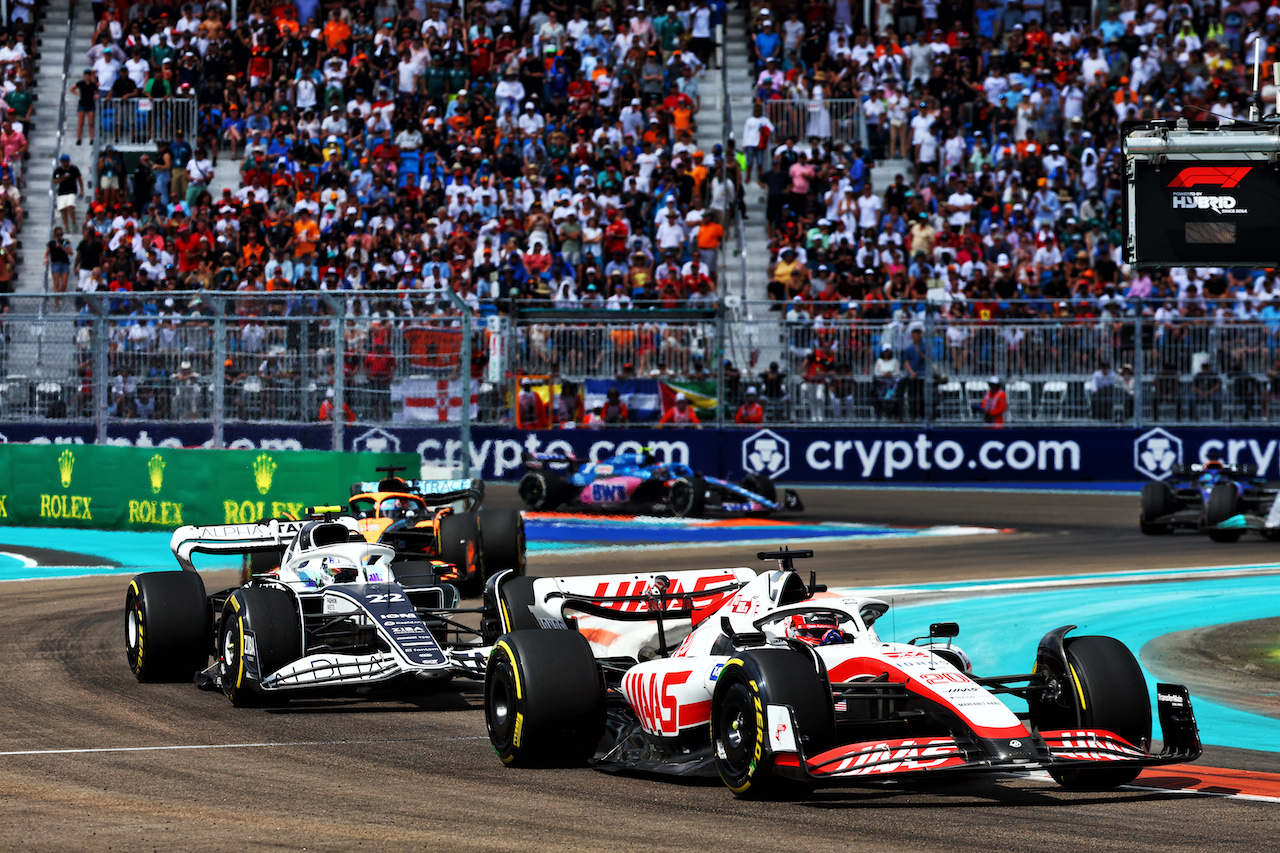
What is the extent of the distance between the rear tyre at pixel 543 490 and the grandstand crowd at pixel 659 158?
3.49 m

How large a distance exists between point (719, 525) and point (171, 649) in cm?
→ 1195

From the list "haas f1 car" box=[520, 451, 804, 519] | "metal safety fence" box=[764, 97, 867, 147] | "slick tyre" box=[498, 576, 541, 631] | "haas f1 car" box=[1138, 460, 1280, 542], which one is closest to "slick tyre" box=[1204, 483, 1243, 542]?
"haas f1 car" box=[1138, 460, 1280, 542]

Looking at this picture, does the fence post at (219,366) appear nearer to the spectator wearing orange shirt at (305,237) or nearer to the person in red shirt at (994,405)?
the spectator wearing orange shirt at (305,237)

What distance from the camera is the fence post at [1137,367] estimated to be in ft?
87.5

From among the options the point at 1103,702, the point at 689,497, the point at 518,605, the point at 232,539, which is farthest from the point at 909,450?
the point at 1103,702

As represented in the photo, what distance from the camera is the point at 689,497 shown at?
75.5 feet

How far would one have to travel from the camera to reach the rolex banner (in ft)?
65.9

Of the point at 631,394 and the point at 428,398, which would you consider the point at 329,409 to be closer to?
the point at 428,398

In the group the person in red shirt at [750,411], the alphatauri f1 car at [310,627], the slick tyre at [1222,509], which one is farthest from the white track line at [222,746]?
the person in red shirt at [750,411]

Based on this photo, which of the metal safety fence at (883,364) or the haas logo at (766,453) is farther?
the haas logo at (766,453)

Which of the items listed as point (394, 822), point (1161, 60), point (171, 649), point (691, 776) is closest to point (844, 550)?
point (171, 649)

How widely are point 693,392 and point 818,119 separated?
766cm

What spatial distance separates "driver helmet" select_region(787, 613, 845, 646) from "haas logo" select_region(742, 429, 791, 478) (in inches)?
759

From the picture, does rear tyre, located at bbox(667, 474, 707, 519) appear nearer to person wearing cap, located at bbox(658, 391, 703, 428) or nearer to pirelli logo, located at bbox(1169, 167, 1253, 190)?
person wearing cap, located at bbox(658, 391, 703, 428)
